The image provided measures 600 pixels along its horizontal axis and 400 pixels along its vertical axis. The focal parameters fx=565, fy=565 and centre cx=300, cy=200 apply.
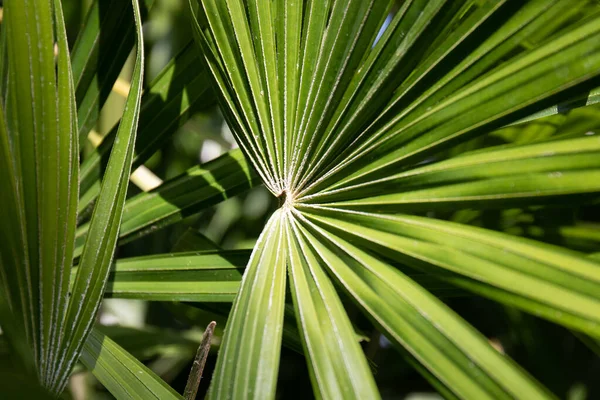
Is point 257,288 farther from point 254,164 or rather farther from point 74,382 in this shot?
point 74,382

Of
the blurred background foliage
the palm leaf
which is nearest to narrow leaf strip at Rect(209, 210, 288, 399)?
the palm leaf

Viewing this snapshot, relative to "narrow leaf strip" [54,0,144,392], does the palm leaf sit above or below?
below

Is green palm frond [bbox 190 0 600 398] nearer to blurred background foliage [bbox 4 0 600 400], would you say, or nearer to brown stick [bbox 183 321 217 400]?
brown stick [bbox 183 321 217 400]

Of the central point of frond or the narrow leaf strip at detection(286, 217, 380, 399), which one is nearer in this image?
the narrow leaf strip at detection(286, 217, 380, 399)

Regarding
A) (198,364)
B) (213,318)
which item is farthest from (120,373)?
(213,318)

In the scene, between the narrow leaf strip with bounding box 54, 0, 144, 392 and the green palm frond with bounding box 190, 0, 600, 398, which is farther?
the narrow leaf strip with bounding box 54, 0, 144, 392

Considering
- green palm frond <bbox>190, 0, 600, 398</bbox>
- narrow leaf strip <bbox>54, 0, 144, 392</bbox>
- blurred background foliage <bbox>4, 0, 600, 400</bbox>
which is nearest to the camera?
green palm frond <bbox>190, 0, 600, 398</bbox>

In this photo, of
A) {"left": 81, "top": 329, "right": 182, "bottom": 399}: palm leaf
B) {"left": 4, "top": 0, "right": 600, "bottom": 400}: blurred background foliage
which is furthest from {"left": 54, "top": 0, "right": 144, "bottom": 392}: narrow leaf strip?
{"left": 4, "top": 0, "right": 600, "bottom": 400}: blurred background foliage

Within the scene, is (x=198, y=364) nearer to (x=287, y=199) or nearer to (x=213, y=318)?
(x=287, y=199)

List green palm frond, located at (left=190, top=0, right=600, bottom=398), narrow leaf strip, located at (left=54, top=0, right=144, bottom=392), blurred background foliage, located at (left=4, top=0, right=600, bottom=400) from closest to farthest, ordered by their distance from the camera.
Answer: green palm frond, located at (left=190, top=0, right=600, bottom=398)
narrow leaf strip, located at (left=54, top=0, right=144, bottom=392)
blurred background foliage, located at (left=4, top=0, right=600, bottom=400)

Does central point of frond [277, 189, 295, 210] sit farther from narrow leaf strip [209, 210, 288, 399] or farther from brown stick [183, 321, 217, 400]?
brown stick [183, 321, 217, 400]
